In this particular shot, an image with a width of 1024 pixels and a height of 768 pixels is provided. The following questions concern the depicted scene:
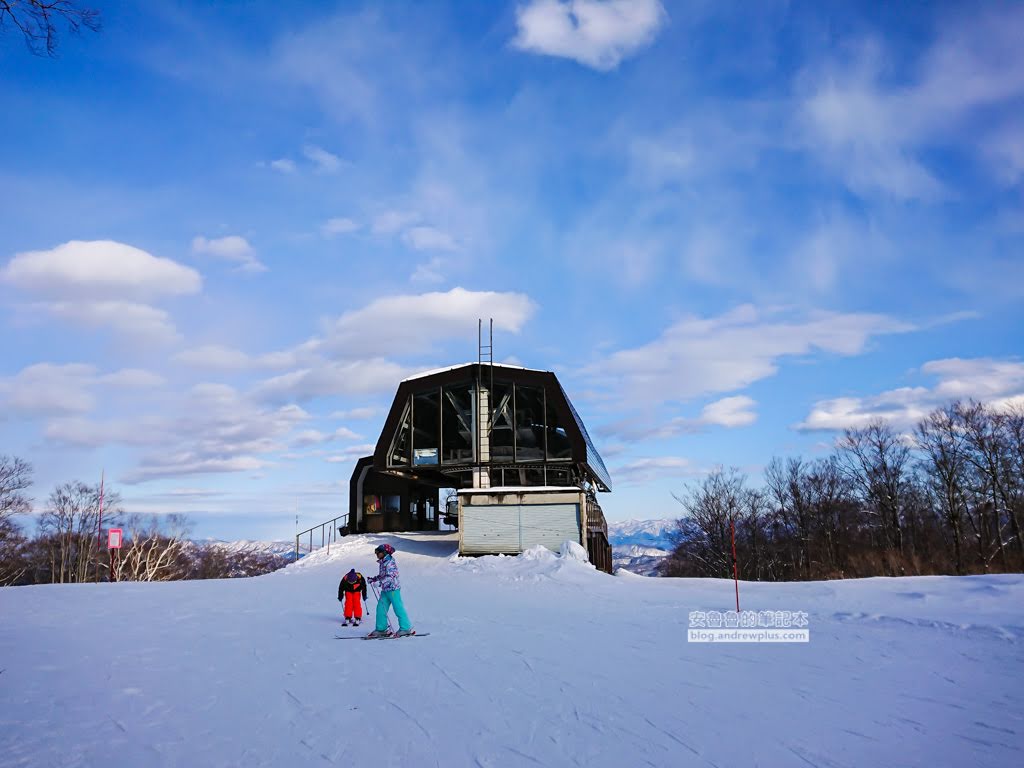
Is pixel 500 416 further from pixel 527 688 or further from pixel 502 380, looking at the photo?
pixel 527 688

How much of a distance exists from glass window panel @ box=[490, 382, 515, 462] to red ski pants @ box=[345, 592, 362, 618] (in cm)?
1924

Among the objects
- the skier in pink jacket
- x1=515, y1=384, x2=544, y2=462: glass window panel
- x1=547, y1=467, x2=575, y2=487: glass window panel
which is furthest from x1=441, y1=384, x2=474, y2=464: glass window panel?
the skier in pink jacket

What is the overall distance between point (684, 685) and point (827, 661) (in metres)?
2.39

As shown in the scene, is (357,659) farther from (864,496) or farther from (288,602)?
(864,496)

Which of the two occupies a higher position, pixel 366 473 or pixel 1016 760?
pixel 366 473

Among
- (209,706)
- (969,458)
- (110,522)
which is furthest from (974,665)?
(110,522)

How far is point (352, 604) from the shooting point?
1166 cm

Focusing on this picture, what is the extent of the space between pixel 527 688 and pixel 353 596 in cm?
621

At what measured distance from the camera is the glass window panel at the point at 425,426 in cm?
3297

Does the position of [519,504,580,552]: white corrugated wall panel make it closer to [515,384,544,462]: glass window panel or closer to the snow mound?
the snow mound

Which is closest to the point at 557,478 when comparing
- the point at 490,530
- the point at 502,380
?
the point at 502,380

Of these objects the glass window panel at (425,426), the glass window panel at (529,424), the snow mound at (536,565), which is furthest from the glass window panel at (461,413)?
the snow mound at (536,565)

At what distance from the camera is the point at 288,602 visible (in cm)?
1511

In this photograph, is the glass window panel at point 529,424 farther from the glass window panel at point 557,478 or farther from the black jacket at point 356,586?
the black jacket at point 356,586
